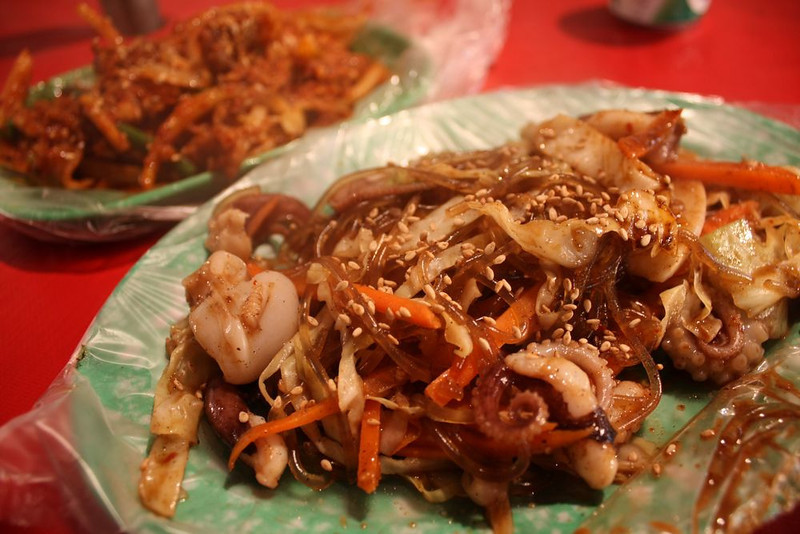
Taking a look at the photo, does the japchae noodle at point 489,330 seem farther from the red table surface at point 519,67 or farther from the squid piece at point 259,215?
the red table surface at point 519,67

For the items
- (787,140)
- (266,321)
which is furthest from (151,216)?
(787,140)

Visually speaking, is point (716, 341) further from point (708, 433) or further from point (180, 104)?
point (180, 104)

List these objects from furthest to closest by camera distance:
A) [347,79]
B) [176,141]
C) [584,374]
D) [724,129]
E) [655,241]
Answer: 1. [347,79]
2. [176,141]
3. [724,129]
4. [655,241]
5. [584,374]

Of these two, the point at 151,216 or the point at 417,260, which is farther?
the point at 151,216

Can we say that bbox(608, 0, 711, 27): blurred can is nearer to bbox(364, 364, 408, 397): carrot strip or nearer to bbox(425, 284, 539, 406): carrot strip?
bbox(425, 284, 539, 406): carrot strip

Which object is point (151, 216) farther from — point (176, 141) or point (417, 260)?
point (417, 260)

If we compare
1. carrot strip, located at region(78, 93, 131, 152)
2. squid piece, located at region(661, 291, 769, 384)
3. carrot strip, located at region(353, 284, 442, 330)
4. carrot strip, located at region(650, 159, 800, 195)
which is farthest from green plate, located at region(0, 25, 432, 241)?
squid piece, located at region(661, 291, 769, 384)

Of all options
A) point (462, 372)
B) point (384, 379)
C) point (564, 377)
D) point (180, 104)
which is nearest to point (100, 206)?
point (180, 104)
